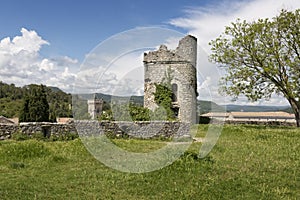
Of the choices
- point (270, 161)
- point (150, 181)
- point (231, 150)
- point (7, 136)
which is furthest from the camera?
point (7, 136)

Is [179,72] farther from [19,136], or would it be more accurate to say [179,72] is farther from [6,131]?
[6,131]

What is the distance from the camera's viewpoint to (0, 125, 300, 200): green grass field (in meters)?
6.59

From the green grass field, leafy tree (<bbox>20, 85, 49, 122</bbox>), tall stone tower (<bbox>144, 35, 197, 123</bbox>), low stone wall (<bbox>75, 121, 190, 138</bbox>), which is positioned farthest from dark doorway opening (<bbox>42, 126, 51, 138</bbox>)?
leafy tree (<bbox>20, 85, 49, 122</bbox>)

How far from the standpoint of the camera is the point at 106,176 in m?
8.02

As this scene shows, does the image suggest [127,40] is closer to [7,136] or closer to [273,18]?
[7,136]

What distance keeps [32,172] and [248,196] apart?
507cm

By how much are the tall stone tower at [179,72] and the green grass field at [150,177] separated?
66.0 ft

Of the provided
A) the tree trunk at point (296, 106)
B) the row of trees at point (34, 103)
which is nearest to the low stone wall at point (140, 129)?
the row of trees at point (34, 103)

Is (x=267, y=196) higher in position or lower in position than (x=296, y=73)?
lower

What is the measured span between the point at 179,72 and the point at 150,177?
1006 inches

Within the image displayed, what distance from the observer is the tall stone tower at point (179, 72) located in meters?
31.1

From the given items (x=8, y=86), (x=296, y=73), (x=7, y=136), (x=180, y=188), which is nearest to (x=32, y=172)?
(x=180, y=188)

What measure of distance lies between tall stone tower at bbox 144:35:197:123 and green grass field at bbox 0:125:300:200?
20108mm

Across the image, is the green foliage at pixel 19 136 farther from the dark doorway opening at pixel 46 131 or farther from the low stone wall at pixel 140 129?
the low stone wall at pixel 140 129
